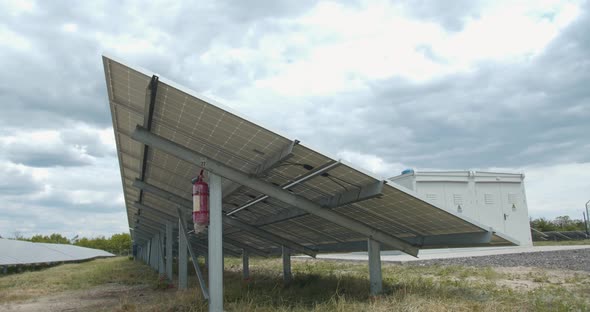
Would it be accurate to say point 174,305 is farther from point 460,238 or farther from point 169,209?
point 169,209

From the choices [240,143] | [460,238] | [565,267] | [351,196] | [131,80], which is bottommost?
[565,267]

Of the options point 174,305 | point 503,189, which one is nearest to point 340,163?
point 174,305

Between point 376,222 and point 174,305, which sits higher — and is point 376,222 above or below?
above

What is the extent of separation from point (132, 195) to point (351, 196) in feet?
44.1

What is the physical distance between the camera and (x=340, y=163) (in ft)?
23.6

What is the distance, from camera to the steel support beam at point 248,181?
8.53 m

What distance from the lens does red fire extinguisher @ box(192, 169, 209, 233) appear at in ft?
27.5

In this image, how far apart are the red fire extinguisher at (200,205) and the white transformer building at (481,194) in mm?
26384

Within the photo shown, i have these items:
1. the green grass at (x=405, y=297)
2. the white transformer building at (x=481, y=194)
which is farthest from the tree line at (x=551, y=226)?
the green grass at (x=405, y=297)

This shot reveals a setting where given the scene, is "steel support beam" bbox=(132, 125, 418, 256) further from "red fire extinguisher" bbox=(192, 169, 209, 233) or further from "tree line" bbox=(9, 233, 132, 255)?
"tree line" bbox=(9, 233, 132, 255)

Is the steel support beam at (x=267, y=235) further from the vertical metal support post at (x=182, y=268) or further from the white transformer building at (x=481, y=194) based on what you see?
the white transformer building at (x=481, y=194)

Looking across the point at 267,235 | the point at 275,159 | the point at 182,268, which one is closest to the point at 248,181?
the point at 275,159

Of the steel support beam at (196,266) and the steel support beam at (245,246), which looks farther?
the steel support beam at (245,246)

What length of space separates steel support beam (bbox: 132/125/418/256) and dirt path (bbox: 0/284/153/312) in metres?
4.79
